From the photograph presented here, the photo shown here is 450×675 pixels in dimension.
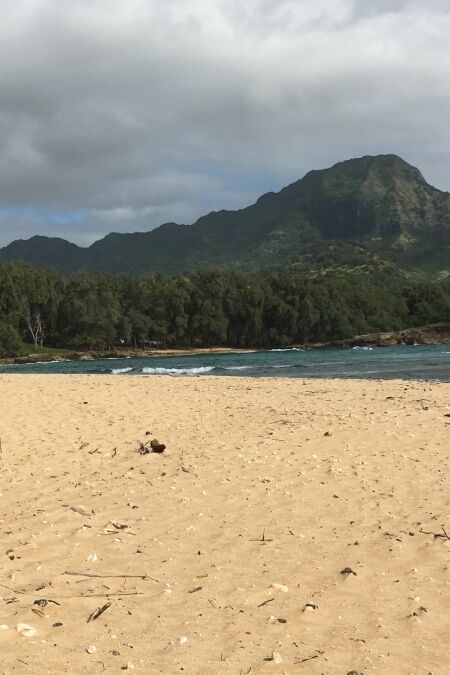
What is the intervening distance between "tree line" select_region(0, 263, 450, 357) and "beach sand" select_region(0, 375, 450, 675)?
275ft

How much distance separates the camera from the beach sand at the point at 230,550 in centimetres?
393

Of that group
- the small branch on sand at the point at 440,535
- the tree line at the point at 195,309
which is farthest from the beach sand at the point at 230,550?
the tree line at the point at 195,309

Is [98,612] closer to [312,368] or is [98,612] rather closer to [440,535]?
[440,535]

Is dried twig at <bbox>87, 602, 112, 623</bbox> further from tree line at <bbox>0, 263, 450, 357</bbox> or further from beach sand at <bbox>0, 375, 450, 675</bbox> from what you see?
tree line at <bbox>0, 263, 450, 357</bbox>

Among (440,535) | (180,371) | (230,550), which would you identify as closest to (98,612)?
(230,550)

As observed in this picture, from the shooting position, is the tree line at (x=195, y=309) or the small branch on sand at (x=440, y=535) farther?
the tree line at (x=195, y=309)

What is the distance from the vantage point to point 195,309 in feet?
368

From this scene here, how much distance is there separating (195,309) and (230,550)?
106809 millimetres

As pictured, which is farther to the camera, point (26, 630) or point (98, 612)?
point (98, 612)

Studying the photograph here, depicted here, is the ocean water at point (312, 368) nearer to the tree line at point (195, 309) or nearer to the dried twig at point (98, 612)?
the dried twig at point (98, 612)

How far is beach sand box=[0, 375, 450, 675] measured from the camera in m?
3.93

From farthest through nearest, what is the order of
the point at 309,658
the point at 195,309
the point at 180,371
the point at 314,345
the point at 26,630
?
the point at 195,309 → the point at 314,345 → the point at 180,371 → the point at 26,630 → the point at 309,658

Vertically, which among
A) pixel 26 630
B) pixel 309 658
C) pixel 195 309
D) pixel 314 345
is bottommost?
pixel 309 658

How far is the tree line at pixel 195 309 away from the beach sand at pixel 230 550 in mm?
83949
